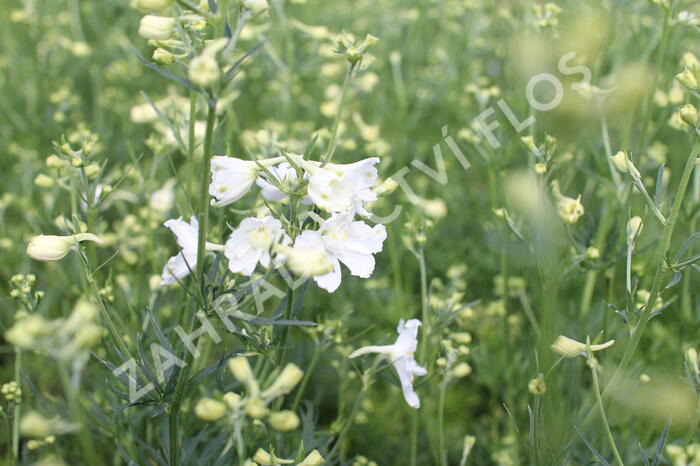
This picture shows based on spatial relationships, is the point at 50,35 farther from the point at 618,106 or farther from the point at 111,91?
the point at 618,106

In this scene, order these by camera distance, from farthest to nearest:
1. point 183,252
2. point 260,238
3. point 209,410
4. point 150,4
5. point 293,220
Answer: point 183,252, point 293,220, point 260,238, point 150,4, point 209,410

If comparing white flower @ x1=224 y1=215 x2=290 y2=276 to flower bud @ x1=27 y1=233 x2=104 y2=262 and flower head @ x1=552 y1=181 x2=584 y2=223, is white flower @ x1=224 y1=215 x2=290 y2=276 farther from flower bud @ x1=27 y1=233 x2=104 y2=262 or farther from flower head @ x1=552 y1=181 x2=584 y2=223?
flower head @ x1=552 y1=181 x2=584 y2=223

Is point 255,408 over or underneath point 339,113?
underneath

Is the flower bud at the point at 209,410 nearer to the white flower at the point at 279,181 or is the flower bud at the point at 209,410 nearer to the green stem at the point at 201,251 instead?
the green stem at the point at 201,251

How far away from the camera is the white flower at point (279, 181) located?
1.75 meters

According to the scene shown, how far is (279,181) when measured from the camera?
1732mm

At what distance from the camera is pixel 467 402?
10.8 feet

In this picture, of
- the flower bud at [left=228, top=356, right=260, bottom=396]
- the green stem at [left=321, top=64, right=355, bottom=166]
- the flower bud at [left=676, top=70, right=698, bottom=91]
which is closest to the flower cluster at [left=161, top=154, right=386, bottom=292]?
the green stem at [left=321, top=64, right=355, bottom=166]

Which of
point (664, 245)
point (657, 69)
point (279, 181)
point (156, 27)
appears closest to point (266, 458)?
point (279, 181)

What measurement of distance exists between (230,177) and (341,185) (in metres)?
0.29

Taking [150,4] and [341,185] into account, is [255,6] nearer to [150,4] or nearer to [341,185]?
[150,4]

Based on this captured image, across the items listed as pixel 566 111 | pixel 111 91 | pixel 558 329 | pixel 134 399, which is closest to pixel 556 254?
pixel 558 329

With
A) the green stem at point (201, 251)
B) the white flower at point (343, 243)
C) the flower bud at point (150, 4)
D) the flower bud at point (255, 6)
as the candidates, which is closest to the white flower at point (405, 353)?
the white flower at point (343, 243)

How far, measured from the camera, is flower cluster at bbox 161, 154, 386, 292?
1.64 meters
